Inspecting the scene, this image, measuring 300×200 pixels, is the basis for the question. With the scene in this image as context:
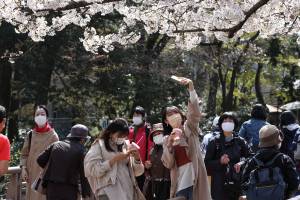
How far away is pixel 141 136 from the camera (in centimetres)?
887

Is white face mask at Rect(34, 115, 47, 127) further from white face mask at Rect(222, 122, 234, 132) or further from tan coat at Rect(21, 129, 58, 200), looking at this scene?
white face mask at Rect(222, 122, 234, 132)

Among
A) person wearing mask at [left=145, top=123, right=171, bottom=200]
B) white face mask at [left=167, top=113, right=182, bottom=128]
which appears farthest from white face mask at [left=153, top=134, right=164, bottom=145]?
white face mask at [left=167, top=113, right=182, bottom=128]

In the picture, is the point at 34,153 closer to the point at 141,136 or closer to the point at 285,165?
the point at 141,136

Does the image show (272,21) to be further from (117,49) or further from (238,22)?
(117,49)

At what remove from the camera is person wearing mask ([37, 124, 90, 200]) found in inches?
279

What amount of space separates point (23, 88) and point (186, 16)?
10501 millimetres

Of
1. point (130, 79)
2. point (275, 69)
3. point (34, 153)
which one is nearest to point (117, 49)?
point (130, 79)

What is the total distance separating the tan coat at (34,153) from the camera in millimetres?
8820

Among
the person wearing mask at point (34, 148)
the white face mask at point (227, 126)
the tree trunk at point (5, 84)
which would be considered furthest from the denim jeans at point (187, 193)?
the tree trunk at point (5, 84)

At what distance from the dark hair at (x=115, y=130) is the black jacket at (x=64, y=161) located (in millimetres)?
690

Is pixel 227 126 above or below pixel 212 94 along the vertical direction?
below

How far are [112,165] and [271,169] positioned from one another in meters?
1.67

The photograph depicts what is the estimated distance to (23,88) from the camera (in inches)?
674

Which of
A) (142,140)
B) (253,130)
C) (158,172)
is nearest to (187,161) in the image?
(158,172)
